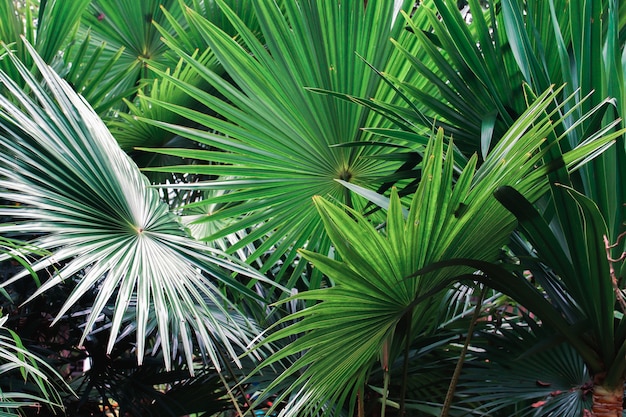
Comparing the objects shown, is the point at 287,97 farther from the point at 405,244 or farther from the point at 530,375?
the point at 530,375

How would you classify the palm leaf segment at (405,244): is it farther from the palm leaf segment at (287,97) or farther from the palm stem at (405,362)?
the palm leaf segment at (287,97)

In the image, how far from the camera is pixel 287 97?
131 cm

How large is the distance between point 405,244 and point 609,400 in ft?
1.53

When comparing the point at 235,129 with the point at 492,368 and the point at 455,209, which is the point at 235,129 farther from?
the point at 492,368

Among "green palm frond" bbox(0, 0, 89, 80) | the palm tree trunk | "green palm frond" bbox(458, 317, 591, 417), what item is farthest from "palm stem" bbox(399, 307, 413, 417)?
"green palm frond" bbox(0, 0, 89, 80)

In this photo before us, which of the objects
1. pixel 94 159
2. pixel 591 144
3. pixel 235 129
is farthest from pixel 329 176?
pixel 591 144

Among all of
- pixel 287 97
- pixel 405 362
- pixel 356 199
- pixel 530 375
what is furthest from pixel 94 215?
pixel 530 375

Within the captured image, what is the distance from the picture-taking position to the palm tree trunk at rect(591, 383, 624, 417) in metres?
0.98

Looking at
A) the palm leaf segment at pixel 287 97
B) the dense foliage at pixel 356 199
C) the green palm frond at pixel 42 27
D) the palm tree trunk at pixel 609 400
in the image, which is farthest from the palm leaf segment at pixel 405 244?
the green palm frond at pixel 42 27

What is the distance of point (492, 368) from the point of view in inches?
57.4

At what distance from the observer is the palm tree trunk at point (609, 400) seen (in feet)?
3.23

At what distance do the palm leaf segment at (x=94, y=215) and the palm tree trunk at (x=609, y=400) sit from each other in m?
0.71

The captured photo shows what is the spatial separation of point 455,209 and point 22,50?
1357 millimetres

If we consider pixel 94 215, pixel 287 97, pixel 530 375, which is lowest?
pixel 530 375
